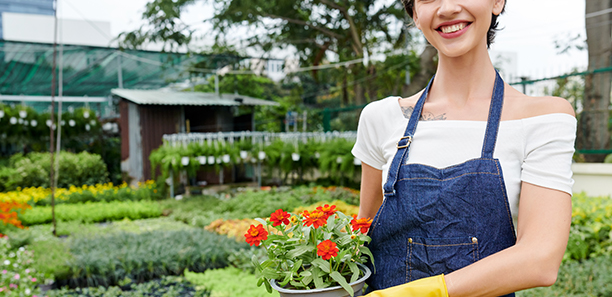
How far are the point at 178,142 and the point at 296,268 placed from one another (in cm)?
858

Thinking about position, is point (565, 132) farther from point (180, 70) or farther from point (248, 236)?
point (180, 70)

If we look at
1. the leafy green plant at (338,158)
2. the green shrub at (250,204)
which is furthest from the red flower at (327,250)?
the leafy green plant at (338,158)

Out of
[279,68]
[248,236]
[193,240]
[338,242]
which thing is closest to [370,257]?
[338,242]

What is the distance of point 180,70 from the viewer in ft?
43.2

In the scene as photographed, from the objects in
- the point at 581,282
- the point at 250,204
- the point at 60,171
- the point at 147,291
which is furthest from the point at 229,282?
the point at 60,171

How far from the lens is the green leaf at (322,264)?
1.10 m

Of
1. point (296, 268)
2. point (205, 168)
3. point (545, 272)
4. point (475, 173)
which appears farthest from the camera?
point (205, 168)

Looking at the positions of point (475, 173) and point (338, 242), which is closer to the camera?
point (475, 173)

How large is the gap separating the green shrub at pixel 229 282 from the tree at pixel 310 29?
5.82 m

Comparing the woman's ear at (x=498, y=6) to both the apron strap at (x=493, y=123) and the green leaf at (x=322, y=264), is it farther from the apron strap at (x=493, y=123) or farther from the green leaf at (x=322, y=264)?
the green leaf at (x=322, y=264)

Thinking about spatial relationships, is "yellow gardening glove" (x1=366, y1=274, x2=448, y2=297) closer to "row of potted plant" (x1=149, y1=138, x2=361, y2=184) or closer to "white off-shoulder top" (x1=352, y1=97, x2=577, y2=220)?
"white off-shoulder top" (x1=352, y1=97, x2=577, y2=220)

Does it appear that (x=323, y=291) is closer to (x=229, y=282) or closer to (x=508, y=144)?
(x=508, y=144)

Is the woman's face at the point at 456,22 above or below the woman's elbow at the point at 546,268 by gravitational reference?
above

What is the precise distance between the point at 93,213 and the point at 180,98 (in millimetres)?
4706
